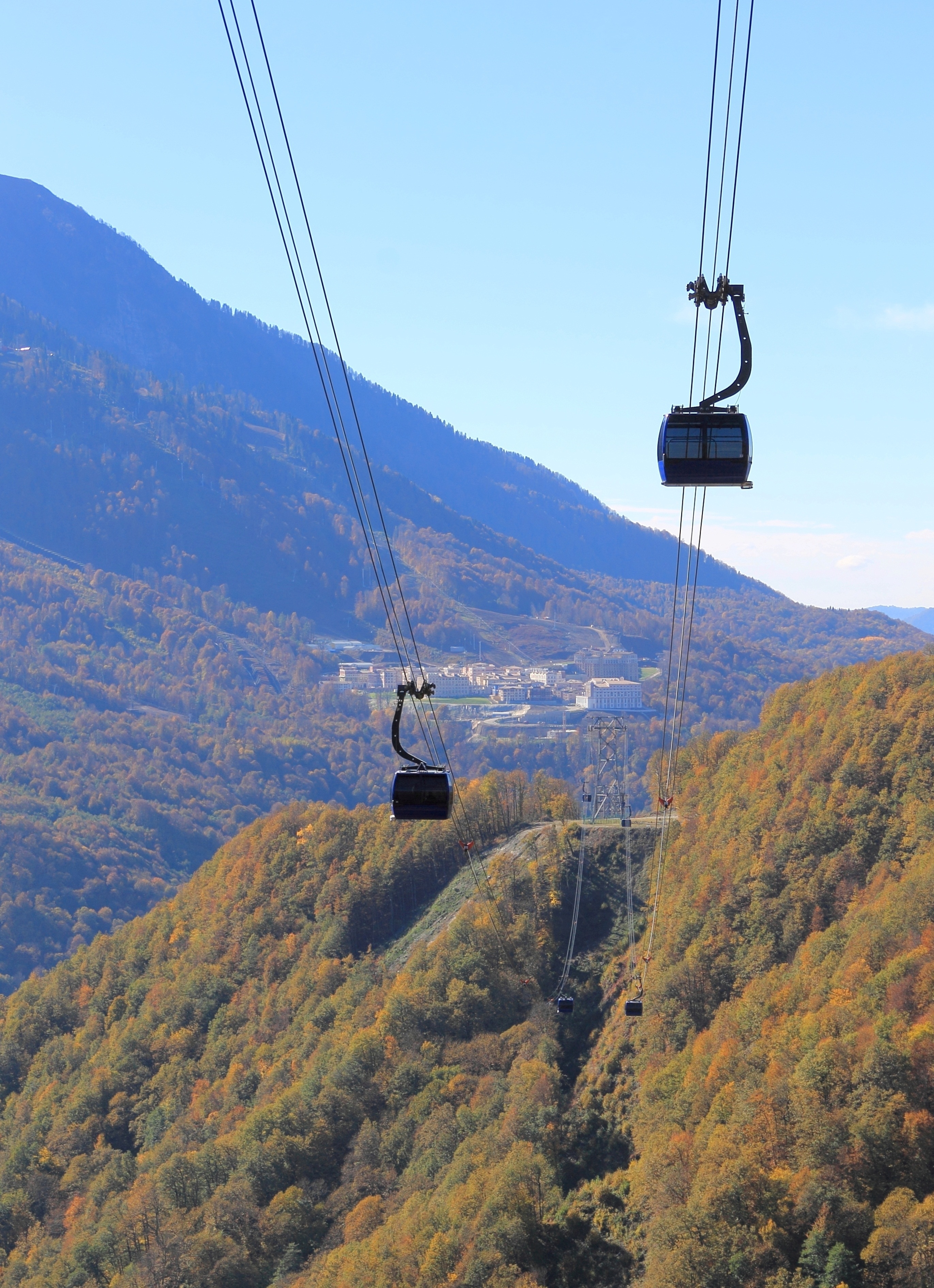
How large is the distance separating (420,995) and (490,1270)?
33.0m

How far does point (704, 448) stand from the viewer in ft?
91.1

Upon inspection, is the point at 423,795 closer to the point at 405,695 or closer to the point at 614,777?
the point at 405,695

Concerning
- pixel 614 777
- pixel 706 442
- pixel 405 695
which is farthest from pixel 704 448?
pixel 614 777

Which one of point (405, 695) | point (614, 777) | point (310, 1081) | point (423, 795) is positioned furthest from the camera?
point (614, 777)

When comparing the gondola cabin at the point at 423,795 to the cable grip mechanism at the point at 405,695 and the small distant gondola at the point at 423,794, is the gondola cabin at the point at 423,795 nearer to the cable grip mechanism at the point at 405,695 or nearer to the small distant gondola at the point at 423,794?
the small distant gondola at the point at 423,794

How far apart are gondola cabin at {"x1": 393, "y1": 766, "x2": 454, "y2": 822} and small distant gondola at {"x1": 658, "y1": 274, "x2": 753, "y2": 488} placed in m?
9.03

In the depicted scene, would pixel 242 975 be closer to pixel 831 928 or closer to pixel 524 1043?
pixel 524 1043

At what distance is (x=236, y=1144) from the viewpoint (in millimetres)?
90500

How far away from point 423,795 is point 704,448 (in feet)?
34.7

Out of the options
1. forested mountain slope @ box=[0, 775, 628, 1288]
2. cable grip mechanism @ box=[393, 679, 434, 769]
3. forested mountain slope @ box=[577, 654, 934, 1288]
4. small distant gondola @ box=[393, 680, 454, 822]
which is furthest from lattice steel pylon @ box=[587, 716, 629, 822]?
cable grip mechanism @ box=[393, 679, 434, 769]

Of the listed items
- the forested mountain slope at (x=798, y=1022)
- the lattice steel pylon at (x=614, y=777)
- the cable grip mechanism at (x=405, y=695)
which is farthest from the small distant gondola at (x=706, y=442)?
the lattice steel pylon at (x=614, y=777)

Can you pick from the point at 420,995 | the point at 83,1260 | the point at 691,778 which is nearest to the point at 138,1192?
the point at 83,1260

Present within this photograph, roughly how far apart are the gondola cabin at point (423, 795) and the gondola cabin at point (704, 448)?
29.6 feet

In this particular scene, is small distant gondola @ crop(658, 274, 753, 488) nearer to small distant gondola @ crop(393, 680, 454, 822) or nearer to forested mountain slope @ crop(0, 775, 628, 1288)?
small distant gondola @ crop(393, 680, 454, 822)
